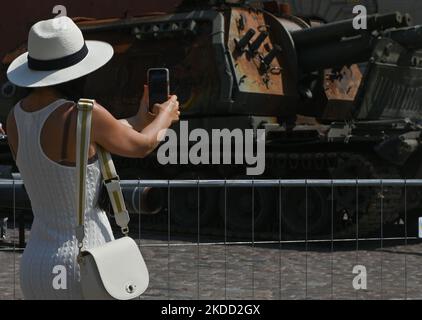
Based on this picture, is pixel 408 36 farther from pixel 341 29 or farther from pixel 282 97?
pixel 282 97

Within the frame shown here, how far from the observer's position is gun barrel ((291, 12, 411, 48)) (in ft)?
50.5

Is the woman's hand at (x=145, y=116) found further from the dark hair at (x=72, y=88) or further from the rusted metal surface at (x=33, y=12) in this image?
the rusted metal surface at (x=33, y=12)

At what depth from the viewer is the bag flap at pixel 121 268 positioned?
3.85 m

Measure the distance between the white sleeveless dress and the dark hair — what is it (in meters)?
0.06

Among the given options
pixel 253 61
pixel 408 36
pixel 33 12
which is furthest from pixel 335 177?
pixel 33 12

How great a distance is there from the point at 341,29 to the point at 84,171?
1251 centimetres

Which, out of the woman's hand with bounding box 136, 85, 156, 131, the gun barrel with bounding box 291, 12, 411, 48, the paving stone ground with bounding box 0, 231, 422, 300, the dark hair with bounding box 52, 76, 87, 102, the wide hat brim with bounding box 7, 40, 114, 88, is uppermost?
the gun barrel with bounding box 291, 12, 411, 48

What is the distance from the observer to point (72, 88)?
4.05 metres

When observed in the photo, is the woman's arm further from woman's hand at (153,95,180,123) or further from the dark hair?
the dark hair

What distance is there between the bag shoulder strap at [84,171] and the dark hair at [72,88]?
18 cm

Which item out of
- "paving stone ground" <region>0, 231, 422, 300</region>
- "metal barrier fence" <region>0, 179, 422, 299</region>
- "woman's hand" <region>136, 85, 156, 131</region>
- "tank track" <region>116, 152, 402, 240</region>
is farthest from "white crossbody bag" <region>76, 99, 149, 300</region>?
"tank track" <region>116, 152, 402, 240</region>
